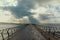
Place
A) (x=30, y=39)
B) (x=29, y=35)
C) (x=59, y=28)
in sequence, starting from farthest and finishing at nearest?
(x=59, y=28) < (x=29, y=35) < (x=30, y=39)

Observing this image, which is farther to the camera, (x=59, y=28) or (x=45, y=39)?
(x=59, y=28)

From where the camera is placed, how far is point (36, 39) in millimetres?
22031

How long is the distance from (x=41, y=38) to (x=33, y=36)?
0.77m

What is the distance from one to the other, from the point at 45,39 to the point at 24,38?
2047 mm

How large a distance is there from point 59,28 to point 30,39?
4345 cm

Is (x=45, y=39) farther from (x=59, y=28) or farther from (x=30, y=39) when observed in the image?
(x=59, y=28)

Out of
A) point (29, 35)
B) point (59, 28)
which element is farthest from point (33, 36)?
point (59, 28)

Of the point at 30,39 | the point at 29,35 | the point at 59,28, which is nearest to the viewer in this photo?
the point at 30,39

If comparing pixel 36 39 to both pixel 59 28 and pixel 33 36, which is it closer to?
pixel 33 36

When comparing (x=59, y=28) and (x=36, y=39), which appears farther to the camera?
(x=59, y=28)

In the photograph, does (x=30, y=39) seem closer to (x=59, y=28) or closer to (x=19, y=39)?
(x=19, y=39)

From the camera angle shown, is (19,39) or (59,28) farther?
(59,28)

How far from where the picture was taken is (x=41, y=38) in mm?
23234

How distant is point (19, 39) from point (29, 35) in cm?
141
